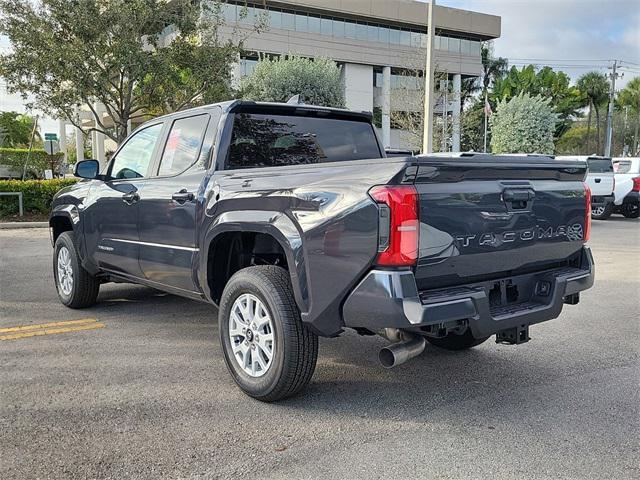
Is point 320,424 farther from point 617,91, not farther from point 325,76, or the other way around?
point 617,91

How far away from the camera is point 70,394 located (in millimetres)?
3871

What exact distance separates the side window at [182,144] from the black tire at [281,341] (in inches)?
51.5

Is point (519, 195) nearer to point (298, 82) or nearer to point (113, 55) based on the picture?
point (113, 55)

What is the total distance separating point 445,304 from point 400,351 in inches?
16.1

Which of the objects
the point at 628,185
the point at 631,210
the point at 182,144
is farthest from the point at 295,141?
the point at 631,210

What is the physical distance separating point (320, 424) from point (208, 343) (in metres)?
1.85

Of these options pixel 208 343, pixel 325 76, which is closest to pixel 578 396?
pixel 208 343

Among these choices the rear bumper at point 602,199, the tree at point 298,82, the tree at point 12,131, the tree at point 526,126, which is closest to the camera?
the rear bumper at point 602,199

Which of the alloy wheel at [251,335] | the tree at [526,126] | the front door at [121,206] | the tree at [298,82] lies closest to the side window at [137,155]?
the front door at [121,206]

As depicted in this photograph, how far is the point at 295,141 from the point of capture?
4.78m

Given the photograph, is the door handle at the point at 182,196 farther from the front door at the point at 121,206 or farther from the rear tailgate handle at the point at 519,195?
the rear tailgate handle at the point at 519,195

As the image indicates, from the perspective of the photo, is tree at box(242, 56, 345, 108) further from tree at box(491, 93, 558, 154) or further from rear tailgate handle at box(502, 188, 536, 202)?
rear tailgate handle at box(502, 188, 536, 202)

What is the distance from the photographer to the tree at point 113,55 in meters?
14.9

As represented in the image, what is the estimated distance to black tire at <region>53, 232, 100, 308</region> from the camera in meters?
6.04
